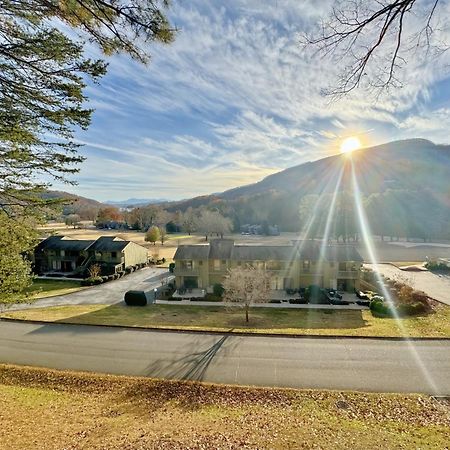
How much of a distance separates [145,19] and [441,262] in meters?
51.6

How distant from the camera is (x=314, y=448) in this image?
347 inches

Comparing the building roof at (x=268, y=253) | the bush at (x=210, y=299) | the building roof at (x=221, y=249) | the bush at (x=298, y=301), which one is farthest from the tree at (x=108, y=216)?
the bush at (x=298, y=301)

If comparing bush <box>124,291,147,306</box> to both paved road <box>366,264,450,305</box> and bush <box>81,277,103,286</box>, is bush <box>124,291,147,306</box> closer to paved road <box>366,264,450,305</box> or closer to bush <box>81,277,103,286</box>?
bush <box>81,277,103,286</box>

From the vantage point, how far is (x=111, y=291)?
35.7 metres

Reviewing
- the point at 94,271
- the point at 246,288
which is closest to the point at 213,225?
the point at 94,271

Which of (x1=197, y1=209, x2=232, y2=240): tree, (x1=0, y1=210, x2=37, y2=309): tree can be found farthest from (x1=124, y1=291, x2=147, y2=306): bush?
(x1=197, y1=209, x2=232, y2=240): tree

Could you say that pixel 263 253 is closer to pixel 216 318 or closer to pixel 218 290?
pixel 218 290

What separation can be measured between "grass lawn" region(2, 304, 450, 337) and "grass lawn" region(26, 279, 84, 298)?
7.02 metres

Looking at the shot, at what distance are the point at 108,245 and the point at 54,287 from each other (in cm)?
1003

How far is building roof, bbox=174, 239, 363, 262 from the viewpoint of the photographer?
34438 millimetres

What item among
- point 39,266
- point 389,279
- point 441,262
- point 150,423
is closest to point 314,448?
point 150,423

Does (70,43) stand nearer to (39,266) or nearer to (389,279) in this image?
(389,279)

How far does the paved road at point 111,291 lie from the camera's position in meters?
31.0

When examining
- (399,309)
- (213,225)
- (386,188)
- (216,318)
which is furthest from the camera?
(386,188)
